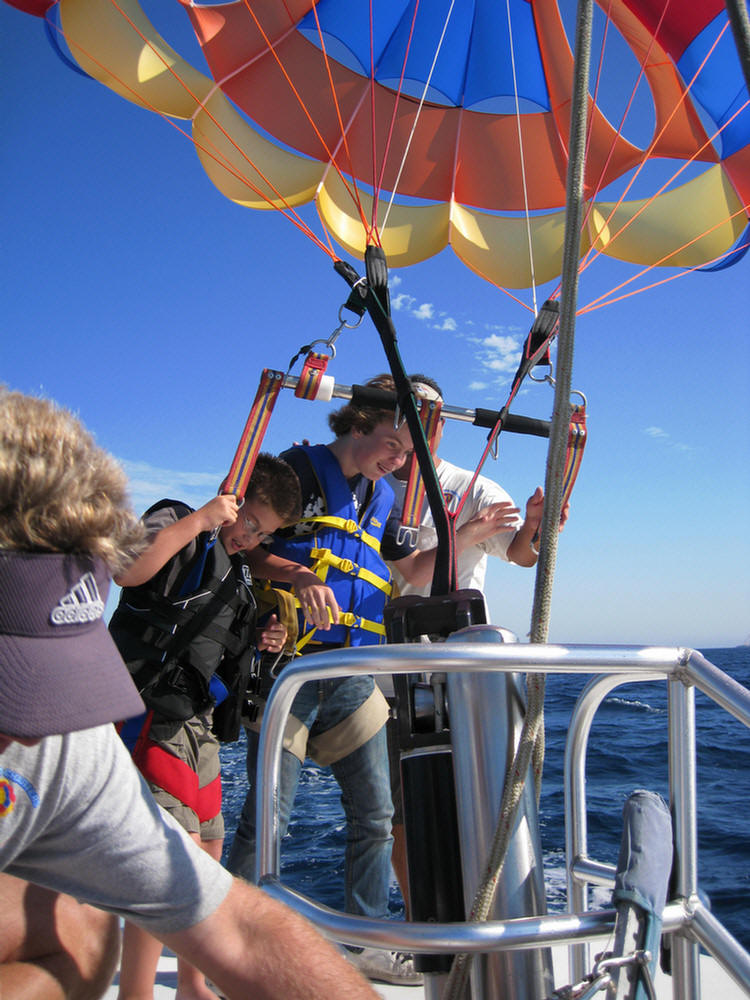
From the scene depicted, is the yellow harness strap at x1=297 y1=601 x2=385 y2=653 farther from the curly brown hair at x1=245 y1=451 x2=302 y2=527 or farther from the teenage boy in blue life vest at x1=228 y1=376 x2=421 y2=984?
the curly brown hair at x1=245 y1=451 x2=302 y2=527

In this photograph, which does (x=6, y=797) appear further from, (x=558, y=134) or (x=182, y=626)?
(x=558, y=134)

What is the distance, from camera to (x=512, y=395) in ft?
6.48

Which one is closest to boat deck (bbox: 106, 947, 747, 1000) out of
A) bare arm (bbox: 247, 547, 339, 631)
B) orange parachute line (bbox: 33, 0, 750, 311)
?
bare arm (bbox: 247, 547, 339, 631)

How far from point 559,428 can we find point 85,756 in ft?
2.58

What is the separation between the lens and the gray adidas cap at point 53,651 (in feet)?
2.52

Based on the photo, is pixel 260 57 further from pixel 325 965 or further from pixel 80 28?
pixel 325 965

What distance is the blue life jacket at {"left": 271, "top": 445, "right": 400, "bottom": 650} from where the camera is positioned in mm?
2246

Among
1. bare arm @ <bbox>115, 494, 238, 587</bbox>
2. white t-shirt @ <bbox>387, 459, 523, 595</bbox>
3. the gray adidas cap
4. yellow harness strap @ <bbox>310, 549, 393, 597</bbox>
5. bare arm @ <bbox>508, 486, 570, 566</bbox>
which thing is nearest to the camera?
the gray adidas cap

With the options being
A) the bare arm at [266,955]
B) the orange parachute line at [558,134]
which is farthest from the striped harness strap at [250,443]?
the orange parachute line at [558,134]

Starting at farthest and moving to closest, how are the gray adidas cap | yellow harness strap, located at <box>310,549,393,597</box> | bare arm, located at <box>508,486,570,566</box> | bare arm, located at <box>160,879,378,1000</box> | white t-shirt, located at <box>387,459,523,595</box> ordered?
white t-shirt, located at <box>387,459,523,595</box>, yellow harness strap, located at <box>310,549,393,597</box>, bare arm, located at <box>508,486,570,566</box>, bare arm, located at <box>160,879,378,1000</box>, the gray adidas cap

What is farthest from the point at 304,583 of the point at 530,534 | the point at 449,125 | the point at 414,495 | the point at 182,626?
the point at 449,125

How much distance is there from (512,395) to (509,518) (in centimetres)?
43

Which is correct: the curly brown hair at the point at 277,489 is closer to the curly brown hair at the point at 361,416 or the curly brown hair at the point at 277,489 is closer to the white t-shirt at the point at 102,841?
the curly brown hair at the point at 361,416

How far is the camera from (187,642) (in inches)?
74.3
